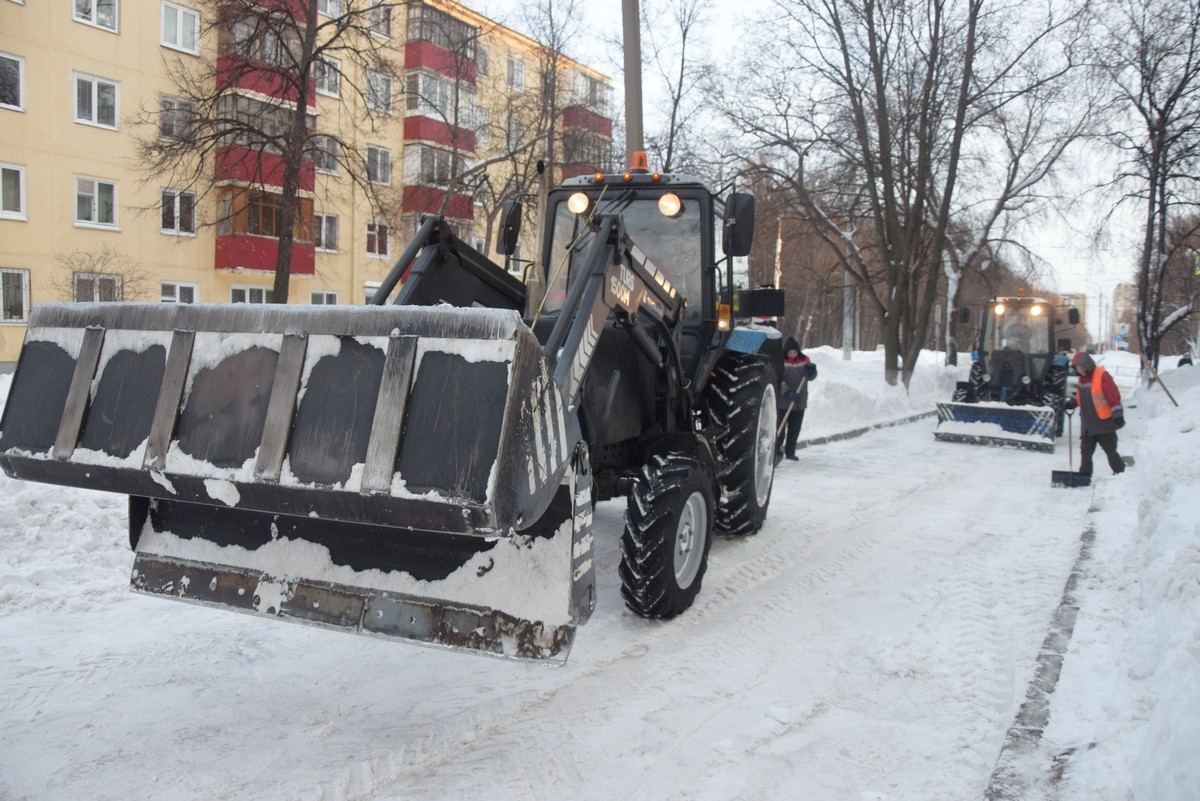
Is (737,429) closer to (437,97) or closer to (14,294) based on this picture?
(14,294)

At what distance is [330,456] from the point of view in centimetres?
332

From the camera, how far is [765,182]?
79.7ft

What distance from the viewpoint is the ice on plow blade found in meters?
3.22

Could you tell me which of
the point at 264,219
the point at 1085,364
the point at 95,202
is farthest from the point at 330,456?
the point at 264,219

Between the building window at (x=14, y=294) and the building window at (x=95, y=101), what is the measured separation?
4.09 m

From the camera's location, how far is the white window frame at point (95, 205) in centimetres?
2184

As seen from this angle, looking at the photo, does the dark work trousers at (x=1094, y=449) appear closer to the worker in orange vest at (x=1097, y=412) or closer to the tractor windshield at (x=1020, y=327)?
the worker in orange vest at (x=1097, y=412)

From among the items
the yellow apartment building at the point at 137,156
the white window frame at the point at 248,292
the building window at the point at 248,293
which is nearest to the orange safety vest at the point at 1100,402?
the yellow apartment building at the point at 137,156

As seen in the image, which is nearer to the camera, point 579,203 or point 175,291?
point 579,203

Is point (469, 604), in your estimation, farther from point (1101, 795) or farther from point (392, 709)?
point (1101, 795)

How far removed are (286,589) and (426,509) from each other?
112 centimetres

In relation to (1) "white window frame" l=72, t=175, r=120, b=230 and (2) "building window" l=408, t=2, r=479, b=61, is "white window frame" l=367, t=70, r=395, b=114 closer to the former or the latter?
(2) "building window" l=408, t=2, r=479, b=61

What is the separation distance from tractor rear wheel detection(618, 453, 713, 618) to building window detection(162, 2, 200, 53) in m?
23.3

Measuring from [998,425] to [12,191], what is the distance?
21.9 meters
